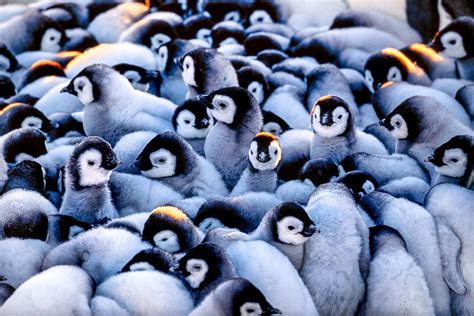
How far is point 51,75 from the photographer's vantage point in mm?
5102

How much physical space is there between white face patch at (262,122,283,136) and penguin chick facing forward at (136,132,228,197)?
52 centimetres

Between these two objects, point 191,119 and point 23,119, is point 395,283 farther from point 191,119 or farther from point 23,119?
point 23,119

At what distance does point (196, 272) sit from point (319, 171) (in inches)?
42.9

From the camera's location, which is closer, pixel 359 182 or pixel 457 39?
pixel 359 182

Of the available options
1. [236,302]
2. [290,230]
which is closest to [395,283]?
[290,230]

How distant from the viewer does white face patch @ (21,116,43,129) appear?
172 inches

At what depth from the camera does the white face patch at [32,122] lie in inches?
172

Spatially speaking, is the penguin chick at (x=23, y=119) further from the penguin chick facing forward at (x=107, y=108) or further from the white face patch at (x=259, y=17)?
the white face patch at (x=259, y=17)

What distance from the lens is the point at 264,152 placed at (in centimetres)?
377

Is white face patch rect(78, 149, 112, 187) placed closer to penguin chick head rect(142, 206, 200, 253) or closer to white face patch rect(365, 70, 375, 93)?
penguin chick head rect(142, 206, 200, 253)

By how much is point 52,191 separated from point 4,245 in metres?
0.70

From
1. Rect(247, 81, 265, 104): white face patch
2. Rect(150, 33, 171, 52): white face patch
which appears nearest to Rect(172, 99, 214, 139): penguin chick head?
Rect(247, 81, 265, 104): white face patch

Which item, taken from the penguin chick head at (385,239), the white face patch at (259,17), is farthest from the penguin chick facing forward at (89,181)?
the white face patch at (259,17)

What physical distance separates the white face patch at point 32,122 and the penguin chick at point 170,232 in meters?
1.30
